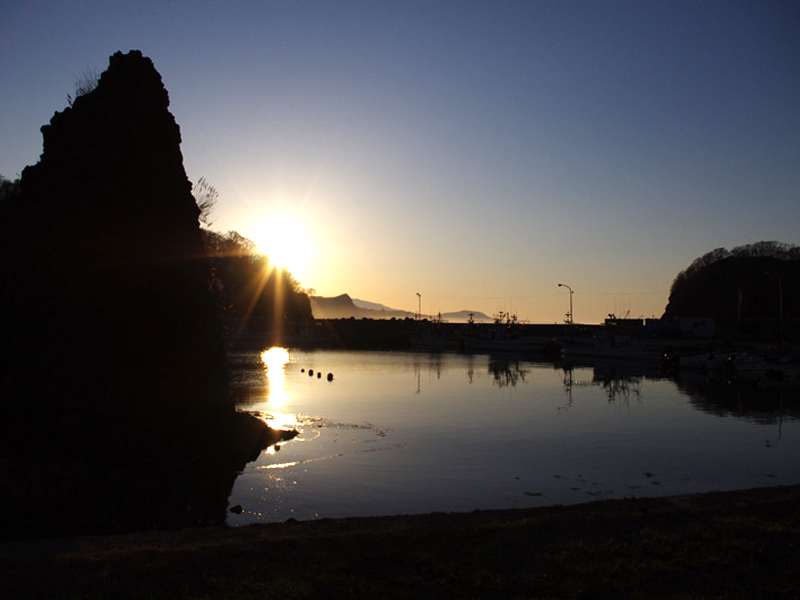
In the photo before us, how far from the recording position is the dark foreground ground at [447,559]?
7012mm

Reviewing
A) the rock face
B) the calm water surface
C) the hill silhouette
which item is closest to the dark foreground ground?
the calm water surface

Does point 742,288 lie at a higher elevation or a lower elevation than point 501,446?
higher

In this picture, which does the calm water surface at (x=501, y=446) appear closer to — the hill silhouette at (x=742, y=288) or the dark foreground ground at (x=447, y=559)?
the dark foreground ground at (x=447, y=559)

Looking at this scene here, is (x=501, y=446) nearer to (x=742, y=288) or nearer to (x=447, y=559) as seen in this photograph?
(x=447, y=559)

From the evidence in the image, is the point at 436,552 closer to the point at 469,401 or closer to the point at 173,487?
the point at 173,487

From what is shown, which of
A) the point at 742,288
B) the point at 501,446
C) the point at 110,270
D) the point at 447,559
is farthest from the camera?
the point at 742,288

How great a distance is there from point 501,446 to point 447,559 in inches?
551

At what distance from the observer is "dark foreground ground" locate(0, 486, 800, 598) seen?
701 cm

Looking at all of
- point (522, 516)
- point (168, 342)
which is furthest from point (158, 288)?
point (522, 516)

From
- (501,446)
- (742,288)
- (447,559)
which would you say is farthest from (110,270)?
(742,288)

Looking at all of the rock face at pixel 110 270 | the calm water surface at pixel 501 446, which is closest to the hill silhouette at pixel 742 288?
the calm water surface at pixel 501 446

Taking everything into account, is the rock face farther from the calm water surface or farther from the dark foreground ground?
the dark foreground ground

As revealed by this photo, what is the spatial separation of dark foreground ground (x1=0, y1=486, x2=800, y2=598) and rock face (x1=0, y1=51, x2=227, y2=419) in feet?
20.9

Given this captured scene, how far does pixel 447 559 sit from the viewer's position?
8023mm
